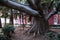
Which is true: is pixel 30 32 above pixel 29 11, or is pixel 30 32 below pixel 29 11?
below

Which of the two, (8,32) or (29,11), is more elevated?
(29,11)

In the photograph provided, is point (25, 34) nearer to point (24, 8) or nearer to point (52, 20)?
point (24, 8)

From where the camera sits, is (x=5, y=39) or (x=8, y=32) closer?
(x=5, y=39)

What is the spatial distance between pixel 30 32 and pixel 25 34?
19.2 inches

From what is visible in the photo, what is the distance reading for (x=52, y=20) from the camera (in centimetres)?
2127

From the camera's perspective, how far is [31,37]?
497 inches

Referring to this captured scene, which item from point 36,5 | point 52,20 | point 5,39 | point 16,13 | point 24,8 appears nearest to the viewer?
point 24,8

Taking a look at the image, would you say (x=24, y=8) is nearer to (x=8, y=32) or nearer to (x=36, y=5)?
(x=36, y=5)

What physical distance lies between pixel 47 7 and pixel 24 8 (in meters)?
6.13

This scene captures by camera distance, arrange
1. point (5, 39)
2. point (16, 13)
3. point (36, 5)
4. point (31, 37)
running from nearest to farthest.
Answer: point (5, 39)
point (36, 5)
point (31, 37)
point (16, 13)

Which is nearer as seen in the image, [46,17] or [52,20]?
[46,17]

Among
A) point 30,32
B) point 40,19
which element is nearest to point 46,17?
point 40,19

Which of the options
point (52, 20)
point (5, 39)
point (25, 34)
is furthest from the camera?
point (52, 20)

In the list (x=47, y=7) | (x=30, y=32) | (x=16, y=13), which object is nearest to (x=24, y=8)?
(x=30, y=32)
